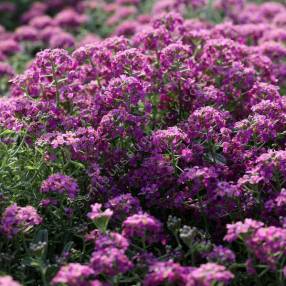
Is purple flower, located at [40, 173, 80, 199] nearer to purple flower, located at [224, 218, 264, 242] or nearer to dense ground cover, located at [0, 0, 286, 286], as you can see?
dense ground cover, located at [0, 0, 286, 286]

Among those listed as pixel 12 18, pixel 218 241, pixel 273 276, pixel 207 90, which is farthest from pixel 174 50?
pixel 12 18

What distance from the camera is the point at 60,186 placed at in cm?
350

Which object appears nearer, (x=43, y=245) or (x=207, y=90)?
(x=43, y=245)

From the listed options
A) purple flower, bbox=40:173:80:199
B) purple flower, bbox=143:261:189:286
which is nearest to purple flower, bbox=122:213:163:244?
purple flower, bbox=143:261:189:286

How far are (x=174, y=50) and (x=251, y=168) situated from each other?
1081 mm

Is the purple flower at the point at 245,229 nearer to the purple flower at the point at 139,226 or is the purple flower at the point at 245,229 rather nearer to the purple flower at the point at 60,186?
the purple flower at the point at 139,226

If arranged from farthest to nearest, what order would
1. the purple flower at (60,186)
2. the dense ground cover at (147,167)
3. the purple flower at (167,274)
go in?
the purple flower at (60,186) → the dense ground cover at (147,167) → the purple flower at (167,274)

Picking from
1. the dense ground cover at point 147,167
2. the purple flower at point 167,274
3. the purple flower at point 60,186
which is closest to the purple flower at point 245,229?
the dense ground cover at point 147,167

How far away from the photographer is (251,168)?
12.2 feet

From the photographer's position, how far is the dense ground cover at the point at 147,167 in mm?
3199

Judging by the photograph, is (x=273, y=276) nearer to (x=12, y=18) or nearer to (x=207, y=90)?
(x=207, y=90)

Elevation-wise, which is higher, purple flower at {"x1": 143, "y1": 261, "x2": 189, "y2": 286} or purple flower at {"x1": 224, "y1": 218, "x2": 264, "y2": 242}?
purple flower at {"x1": 224, "y1": 218, "x2": 264, "y2": 242}

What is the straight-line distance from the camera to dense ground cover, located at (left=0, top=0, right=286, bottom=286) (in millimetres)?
3199

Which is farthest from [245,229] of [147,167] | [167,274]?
[147,167]
